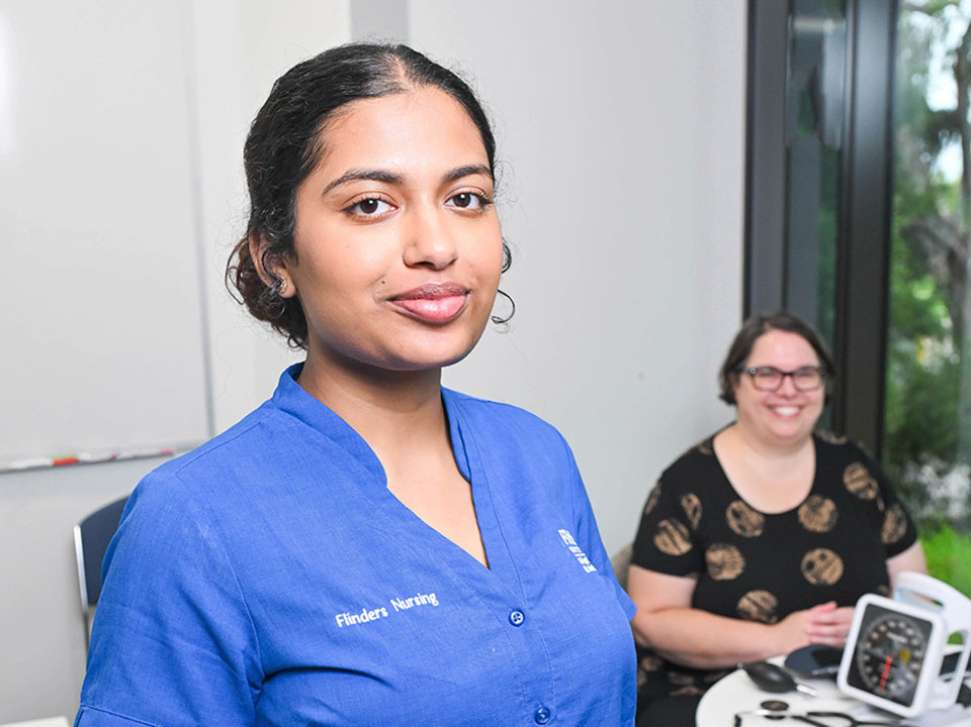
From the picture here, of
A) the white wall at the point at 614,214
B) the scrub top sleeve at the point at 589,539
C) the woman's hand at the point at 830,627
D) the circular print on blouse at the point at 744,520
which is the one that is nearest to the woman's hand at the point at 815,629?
the woman's hand at the point at 830,627

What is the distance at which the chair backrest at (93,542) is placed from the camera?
238 cm

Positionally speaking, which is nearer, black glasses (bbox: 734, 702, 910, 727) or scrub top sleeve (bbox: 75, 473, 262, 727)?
scrub top sleeve (bbox: 75, 473, 262, 727)

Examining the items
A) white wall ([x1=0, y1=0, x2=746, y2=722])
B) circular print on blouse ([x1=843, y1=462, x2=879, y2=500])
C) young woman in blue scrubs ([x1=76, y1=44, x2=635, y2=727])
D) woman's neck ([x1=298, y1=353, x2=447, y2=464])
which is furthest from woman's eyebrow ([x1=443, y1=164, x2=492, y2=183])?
circular print on blouse ([x1=843, y1=462, x2=879, y2=500])

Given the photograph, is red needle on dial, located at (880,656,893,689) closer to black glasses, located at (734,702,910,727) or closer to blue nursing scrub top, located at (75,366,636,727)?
black glasses, located at (734,702,910,727)

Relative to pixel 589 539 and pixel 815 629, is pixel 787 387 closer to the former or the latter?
pixel 815 629

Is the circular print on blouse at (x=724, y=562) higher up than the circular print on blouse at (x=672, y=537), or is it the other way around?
the circular print on blouse at (x=672, y=537)

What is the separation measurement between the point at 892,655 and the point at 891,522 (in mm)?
825

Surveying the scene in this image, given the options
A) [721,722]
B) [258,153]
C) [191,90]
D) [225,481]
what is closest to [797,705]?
[721,722]

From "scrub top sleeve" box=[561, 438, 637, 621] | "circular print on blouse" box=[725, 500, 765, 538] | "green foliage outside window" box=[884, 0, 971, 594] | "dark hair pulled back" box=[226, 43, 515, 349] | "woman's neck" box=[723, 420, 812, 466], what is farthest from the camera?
"green foliage outside window" box=[884, 0, 971, 594]

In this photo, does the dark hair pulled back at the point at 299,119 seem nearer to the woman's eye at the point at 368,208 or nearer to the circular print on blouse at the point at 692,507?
the woman's eye at the point at 368,208

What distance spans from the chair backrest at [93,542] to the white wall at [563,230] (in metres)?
0.15

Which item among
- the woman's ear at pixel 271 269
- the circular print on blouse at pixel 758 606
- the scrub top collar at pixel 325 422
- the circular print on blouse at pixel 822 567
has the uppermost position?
the woman's ear at pixel 271 269

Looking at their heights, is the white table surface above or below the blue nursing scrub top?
below

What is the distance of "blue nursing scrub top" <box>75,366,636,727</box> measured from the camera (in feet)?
2.72
